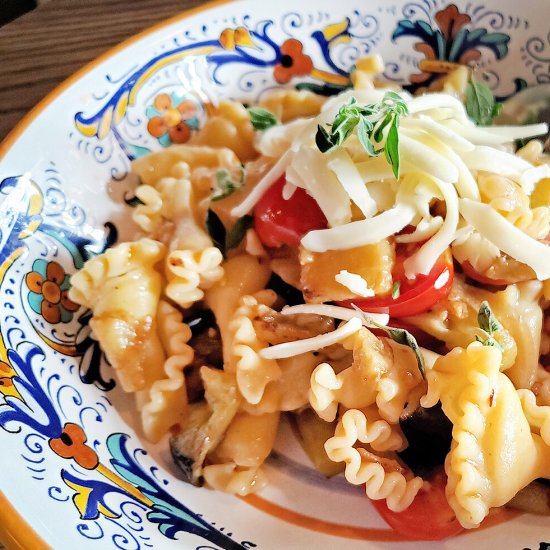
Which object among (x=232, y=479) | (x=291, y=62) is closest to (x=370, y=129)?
(x=232, y=479)

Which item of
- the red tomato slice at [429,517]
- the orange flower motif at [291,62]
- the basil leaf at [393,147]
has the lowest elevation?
the red tomato slice at [429,517]

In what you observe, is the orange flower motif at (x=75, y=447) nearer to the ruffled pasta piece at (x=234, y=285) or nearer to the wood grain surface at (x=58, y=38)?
the ruffled pasta piece at (x=234, y=285)

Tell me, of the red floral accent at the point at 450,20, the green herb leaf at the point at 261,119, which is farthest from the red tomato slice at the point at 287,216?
the red floral accent at the point at 450,20

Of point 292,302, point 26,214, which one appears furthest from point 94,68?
point 292,302

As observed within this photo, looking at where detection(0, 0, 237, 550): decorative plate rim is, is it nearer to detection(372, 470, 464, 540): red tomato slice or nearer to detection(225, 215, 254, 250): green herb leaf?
detection(225, 215, 254, 250): green herb leaf

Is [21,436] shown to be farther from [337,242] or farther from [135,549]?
[337,242]

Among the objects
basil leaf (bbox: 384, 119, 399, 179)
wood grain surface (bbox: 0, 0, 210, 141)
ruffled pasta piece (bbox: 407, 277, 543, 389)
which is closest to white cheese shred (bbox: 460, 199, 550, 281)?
ruffled pasta piece (bbox: 407, 277, 543, 389)
